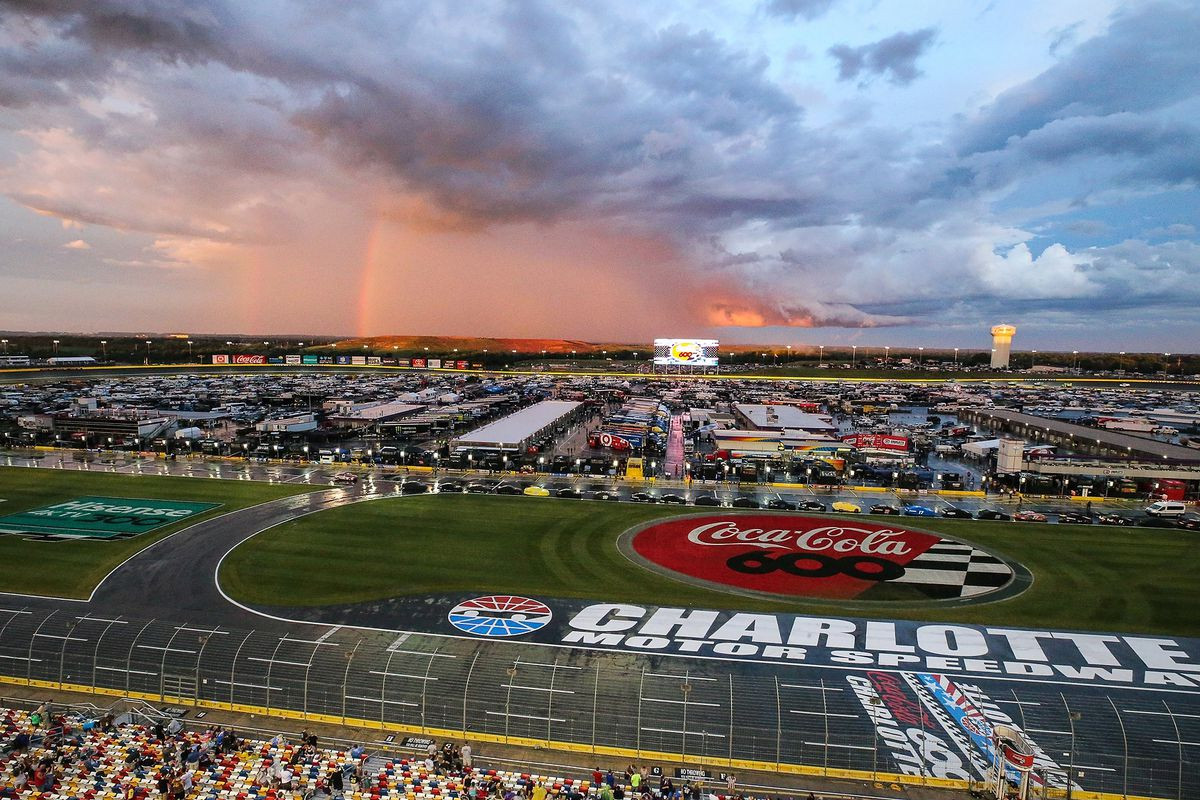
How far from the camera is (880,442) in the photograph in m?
75.7

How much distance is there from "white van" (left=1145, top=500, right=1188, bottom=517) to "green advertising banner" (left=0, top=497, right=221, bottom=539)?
81.5 metres

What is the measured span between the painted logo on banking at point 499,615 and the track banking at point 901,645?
1.98 meters

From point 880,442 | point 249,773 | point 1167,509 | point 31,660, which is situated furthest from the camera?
point 880,442

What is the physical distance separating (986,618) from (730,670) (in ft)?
53.7

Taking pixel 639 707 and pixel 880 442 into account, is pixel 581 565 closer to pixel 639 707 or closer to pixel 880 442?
pixel 639 707

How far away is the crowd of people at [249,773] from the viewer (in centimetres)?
1853

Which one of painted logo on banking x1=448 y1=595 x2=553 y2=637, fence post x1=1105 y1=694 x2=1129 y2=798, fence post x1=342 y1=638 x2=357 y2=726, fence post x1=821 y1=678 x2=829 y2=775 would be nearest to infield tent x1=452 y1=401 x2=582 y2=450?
painted logo on banking x1=448 y1=595 x2=553 y2=637

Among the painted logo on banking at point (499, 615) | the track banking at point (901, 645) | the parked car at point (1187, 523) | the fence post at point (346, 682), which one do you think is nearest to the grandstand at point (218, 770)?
the fence post at point (346, 682)

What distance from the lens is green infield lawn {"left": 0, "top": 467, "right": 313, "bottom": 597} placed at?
35.7 m

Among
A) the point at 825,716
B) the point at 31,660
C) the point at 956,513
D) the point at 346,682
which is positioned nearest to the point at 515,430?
the point at 956,513

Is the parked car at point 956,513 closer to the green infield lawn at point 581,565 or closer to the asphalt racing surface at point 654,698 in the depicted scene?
the green infield lawn at point 581,565

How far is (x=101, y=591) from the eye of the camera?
112 feet

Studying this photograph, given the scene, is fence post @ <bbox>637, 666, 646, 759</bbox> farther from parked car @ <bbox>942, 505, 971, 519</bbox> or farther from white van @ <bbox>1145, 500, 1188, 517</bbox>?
white van @ <bbox>1145, 500, 1188, 517</bbox>

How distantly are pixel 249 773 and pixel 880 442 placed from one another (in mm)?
73483
